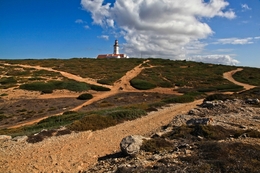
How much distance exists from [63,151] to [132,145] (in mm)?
4423

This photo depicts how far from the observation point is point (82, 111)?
27.4 metres

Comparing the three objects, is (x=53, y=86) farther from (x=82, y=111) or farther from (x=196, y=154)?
(x=196, y=154)

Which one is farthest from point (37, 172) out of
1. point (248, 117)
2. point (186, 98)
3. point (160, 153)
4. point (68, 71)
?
point (68, 71)

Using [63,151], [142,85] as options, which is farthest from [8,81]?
[63,151]

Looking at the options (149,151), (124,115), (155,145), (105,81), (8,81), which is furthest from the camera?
(105,81)

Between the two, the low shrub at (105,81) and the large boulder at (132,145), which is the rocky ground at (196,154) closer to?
the large boulder at (132,145)

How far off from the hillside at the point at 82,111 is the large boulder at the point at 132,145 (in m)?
1.91

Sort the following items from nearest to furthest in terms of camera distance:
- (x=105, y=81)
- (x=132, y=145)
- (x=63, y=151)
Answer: (x=132, y=145)
(x=63, y=151)
(x=105, y=81)

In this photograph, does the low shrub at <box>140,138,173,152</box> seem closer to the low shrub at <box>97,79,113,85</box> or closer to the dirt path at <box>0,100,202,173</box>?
the dirt path at <box>0,100,202,173</box>

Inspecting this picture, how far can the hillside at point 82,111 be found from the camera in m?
12.2

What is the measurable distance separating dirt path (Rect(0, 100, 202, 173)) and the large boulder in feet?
6.20

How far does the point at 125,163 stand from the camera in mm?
9484

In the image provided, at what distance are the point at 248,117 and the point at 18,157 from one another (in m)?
15.9

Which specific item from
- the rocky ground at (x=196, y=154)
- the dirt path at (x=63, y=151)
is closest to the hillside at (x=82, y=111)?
the dirt path at (x=63, y=151)
